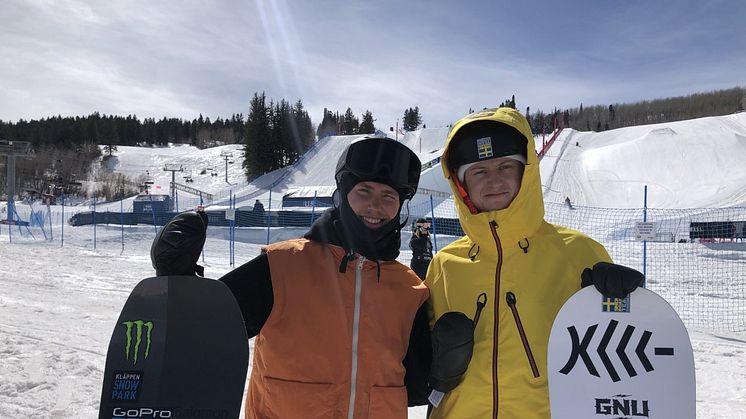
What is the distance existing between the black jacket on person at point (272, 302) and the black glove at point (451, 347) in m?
0.11

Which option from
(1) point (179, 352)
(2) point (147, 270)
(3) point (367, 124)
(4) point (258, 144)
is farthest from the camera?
(3) point (367, 124)

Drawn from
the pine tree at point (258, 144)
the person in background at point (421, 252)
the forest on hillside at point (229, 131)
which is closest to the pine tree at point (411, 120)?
the forest on hillside at point (229, 131)

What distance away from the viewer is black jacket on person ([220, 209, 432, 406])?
5.67 feet

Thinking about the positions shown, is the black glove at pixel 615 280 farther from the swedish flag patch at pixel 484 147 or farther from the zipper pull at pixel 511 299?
the swedish flag patch at pixel 484 147

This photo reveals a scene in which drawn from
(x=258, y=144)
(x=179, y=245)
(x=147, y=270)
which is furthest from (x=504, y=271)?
(x=258, y=144)

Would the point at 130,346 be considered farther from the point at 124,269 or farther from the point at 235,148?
the point at 235,148

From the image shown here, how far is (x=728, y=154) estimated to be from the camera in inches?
1362

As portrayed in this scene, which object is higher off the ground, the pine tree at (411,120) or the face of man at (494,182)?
the pine tree at (411,120)

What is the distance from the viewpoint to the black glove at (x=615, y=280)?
5.20 feet

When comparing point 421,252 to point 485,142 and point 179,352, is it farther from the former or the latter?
point 179,352

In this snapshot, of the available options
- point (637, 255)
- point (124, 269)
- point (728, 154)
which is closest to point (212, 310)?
point (124, 269)

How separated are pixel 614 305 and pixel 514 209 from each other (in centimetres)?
50

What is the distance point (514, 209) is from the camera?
6.07 ft

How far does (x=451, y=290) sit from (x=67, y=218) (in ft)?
118
